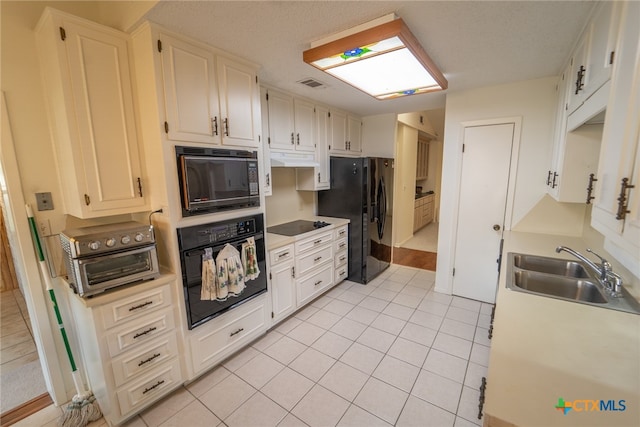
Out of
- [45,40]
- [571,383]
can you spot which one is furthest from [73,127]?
[571,383]

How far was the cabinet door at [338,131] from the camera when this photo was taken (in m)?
3.58

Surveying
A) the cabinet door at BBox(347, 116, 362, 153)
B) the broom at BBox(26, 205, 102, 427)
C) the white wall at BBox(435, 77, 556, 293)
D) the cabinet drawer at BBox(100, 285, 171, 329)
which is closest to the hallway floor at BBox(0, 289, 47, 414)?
the broom at BBox(26, 205, 102, 427)

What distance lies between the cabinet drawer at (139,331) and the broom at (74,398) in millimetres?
501

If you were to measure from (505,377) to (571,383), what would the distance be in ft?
0.66

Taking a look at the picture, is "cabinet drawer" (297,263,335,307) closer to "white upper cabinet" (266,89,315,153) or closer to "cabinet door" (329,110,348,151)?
"white upper cabinet" (266,89,315,153)

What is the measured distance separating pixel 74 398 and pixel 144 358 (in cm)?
60

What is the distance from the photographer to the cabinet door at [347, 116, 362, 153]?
3.94m

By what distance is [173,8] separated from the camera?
142 cm

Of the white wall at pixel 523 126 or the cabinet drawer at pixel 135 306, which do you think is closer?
the cabinet drawer at pixel 135 306

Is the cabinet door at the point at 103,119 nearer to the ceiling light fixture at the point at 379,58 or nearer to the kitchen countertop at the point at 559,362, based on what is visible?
the ceiling light fixture at the point at 379,58

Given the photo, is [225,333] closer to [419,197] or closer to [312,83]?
[312,83]

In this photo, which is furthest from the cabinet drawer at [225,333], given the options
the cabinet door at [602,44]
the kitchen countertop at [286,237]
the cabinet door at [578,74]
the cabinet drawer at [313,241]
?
the cabinet door at [578,74]

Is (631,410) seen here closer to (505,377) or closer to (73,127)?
(505,377)

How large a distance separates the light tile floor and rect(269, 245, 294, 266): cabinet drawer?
2.26ft
